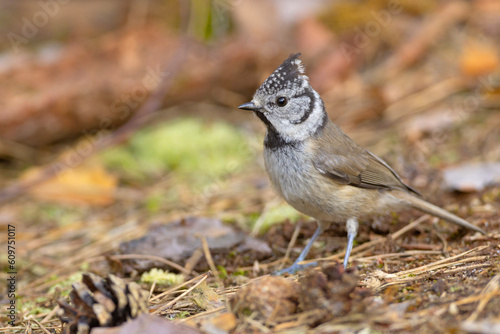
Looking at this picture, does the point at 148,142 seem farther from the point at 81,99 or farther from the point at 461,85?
the point at 461,85

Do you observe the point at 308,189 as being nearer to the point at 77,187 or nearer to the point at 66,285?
the point at 66,285

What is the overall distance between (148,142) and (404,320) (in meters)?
4.71

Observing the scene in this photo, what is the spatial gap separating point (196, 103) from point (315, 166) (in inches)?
149

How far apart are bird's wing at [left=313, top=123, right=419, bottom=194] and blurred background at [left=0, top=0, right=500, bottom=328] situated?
0.77 meters

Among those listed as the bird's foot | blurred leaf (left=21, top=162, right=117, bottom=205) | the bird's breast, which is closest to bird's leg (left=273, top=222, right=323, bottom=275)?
the bird's foot

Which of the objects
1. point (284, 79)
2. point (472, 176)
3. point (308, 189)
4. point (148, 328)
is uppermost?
point (284, 79)

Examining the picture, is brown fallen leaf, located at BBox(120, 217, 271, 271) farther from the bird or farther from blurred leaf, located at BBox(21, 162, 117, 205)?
blurred leaf, located at BBox(21, 162, 117, 205)

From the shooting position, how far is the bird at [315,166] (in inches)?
157

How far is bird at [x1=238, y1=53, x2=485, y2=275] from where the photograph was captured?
13.1 feet

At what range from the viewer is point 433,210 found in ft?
13.4

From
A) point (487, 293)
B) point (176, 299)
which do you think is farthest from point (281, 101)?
point (487, 293)

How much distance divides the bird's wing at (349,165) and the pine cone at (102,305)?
71.7 inches

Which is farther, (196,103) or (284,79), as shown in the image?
(196,103)

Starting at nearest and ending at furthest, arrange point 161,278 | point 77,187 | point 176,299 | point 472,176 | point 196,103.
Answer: point 176,299 → point 161,278 → point 472,176 → point 77,187 → point 196,103
